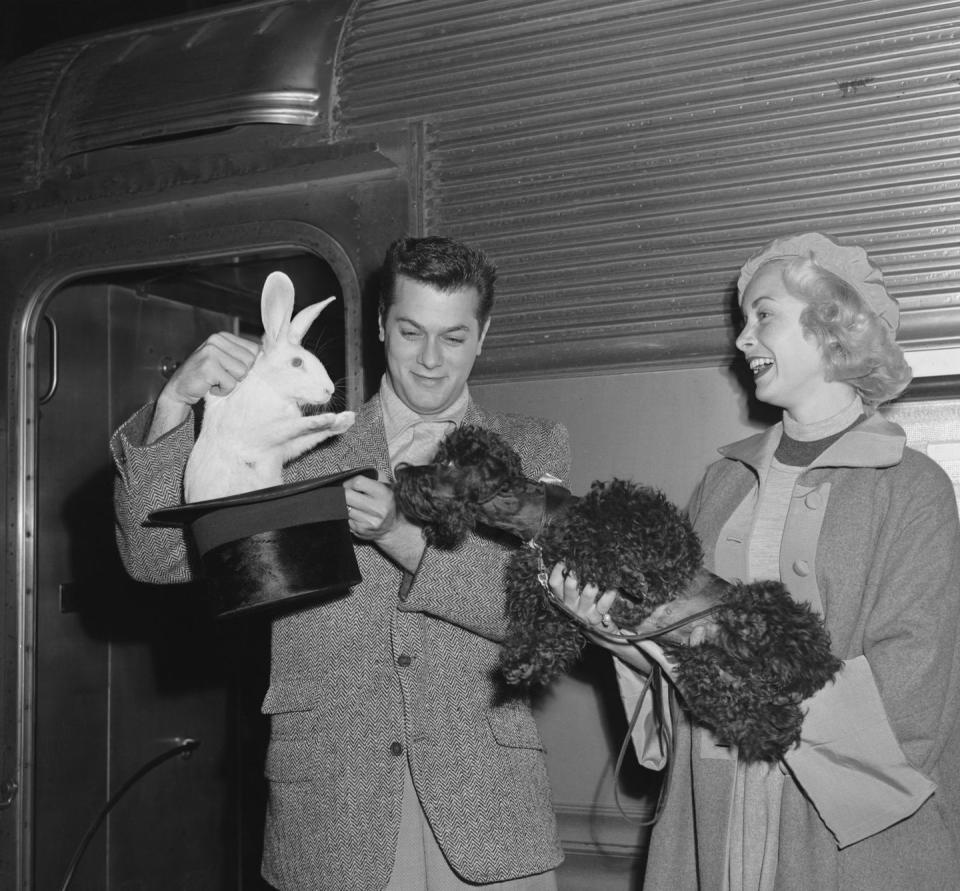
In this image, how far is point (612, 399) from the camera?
2420 millimetres

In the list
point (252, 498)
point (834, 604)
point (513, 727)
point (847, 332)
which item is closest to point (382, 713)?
point (513, 727)

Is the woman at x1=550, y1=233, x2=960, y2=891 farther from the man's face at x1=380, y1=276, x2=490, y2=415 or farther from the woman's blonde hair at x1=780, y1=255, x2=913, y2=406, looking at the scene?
the man's face at x1=380, y1=276, x2=490, y2=415

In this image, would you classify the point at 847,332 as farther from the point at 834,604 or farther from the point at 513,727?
the point at 513,727

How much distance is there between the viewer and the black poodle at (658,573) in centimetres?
150

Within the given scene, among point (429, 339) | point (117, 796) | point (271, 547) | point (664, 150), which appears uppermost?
point (664, 150)

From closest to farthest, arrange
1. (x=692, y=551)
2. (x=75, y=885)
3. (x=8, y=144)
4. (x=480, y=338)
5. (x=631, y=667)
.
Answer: (x=692, y=551), (x=631, y=667), (x=480, y=338), (x=8, y=144), (x=75, y=885)

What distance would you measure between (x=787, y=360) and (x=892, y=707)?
2.01 ft

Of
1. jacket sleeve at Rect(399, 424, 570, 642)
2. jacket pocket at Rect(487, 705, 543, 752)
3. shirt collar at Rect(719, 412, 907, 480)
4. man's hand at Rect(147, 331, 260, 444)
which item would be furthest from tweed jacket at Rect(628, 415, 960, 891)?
man's hand at Rect(147, 331, 260, 444)

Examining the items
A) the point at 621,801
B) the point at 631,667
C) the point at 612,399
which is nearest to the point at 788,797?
the point at 631,667

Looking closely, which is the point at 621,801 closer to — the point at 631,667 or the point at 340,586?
the point at 631,667

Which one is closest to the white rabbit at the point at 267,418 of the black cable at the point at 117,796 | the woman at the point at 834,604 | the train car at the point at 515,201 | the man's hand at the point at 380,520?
the man's hand at the point at 380,520

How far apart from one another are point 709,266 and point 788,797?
115 cm

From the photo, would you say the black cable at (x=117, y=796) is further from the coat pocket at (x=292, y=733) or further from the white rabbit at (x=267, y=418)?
the white rabbit at (x=267, y=418)

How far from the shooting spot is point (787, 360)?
1.88 m
